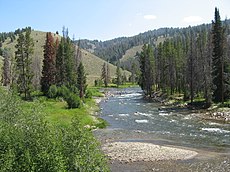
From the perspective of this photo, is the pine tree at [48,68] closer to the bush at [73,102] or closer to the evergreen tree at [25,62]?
the evergreen tree at [25,62]

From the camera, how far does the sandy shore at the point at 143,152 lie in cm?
3369

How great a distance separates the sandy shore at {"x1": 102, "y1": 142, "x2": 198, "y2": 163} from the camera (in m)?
33.7

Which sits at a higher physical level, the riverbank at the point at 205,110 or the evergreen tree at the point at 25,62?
the evergreen tree at the point at 25,62

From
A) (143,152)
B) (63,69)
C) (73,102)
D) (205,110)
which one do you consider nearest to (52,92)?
(73,102)

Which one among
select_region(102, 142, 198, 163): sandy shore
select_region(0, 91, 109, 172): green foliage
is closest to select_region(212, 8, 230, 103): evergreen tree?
select_region(102, 142, 198, 163): sandy shore

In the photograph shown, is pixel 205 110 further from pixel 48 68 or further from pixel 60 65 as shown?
pixel 48 68

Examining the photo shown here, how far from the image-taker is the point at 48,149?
1800 centimetres

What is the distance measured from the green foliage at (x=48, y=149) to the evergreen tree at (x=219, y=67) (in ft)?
178

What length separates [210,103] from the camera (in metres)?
68.4

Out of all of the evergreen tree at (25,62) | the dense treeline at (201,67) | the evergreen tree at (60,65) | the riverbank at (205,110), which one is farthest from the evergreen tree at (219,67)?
the evergreen tree at (25,62)

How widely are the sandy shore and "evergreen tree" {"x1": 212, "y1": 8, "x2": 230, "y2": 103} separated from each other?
1368 inches

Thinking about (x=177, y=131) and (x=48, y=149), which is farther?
(x=177, y=131)

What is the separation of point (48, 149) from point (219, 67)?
59.7 metres

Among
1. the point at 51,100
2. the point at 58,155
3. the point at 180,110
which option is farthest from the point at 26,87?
the point at 58,155
